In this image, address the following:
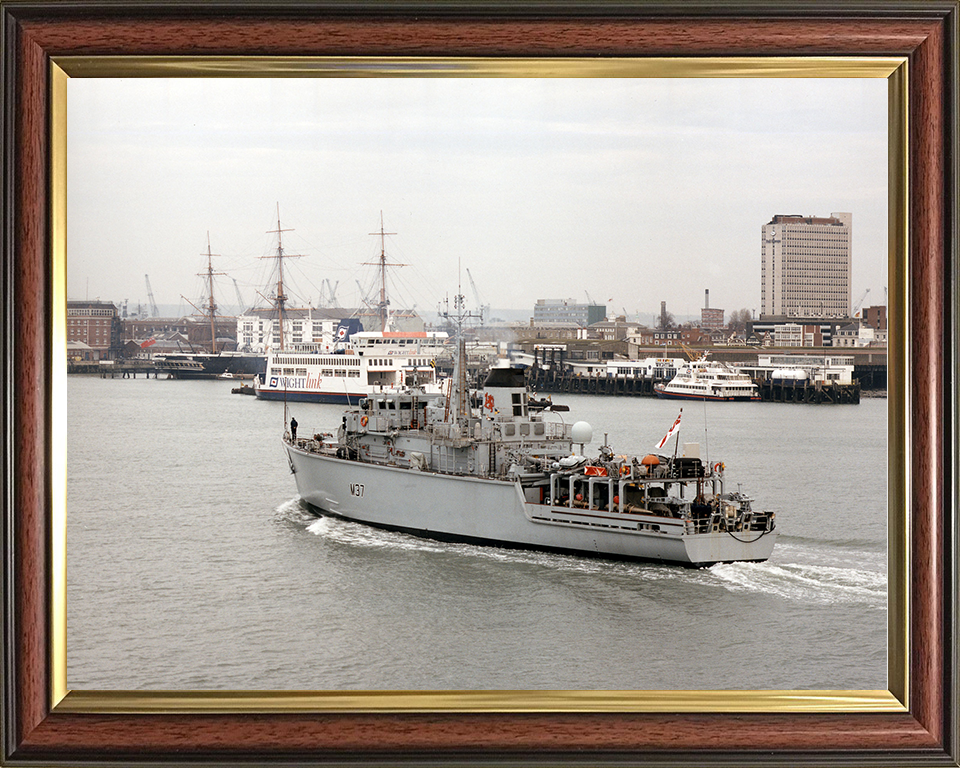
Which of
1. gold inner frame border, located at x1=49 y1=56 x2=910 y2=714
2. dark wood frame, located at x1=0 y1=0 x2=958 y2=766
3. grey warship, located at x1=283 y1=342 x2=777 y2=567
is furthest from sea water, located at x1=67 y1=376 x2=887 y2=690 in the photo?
grey warship, located at x1=283 y1=342 x2=777 y2=567

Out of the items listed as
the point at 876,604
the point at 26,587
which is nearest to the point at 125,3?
the point at 26,587

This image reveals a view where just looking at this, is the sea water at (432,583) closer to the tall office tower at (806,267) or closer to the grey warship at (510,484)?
the grey warship at (510,484)

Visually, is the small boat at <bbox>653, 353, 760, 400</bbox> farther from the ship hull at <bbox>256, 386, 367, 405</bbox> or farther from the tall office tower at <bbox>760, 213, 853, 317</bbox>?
the ship hull at <bbox>256, 386, 367, 405</bbox>

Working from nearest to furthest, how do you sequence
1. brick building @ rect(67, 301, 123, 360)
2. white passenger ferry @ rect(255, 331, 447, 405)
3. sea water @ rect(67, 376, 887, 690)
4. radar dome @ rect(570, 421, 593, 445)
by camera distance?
brick building @ rect(67, 301, 123, 360), sea water @ rect(67, 376, 887, 690), white passenger ferry @ rect(255, 331, 447, 405), radar dome @ rect(570, 421, 593, 445)

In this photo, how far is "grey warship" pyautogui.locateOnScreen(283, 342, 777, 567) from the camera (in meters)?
14.1

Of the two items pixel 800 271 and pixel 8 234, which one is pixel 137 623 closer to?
pixel 8 234

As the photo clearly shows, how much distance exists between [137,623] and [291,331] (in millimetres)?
8036

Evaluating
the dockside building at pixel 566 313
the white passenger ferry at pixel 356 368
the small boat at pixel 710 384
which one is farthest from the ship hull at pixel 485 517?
the dockside building at pixel 566 313

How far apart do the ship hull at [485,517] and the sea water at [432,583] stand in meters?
0.31

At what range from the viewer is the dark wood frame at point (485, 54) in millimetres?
4367

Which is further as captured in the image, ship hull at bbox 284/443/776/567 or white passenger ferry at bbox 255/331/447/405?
ship hull at bbox 284/443/776/567

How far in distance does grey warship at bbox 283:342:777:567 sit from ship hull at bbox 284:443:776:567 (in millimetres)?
18

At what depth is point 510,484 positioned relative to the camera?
15.9m

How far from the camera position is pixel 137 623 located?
585cm
